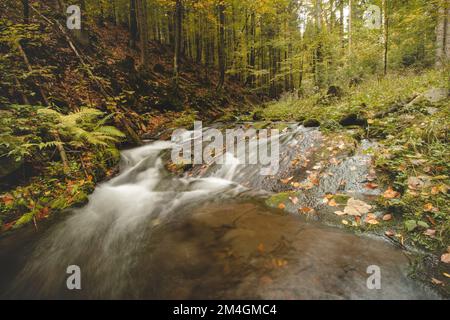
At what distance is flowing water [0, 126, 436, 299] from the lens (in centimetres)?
240

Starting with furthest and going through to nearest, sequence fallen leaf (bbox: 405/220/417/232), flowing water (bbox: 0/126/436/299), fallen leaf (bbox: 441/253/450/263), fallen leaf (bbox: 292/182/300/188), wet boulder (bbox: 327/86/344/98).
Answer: wet boulder (bbox: 327/86/344/98) → fallen leaf (bbox: 292/182/300/188) → fallen leaf (bbox: 405/220/417/232) → fallen leaf (bbox: 441/253/450/263) → flowing water (bbox: 0/126/436/299)

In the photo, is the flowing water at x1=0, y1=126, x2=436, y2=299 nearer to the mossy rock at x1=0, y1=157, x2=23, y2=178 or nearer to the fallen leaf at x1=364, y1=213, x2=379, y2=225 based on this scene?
the fallen leaf at x1=364, y1=213, x2=379, y2=225

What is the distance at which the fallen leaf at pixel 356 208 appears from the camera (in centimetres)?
349

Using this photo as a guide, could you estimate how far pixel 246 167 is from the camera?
18.8 ft

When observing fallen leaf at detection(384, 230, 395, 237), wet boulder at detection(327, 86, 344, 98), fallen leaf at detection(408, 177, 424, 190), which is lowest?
fallen leaf at detection(384, 230, 395, 237)

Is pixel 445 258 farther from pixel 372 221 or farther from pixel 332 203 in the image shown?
pixel 332 203

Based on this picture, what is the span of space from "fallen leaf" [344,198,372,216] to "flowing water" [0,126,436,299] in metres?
0.49

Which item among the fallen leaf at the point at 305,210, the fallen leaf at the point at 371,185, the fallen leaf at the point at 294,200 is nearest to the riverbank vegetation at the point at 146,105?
the fallen leaf at the point at 371,185

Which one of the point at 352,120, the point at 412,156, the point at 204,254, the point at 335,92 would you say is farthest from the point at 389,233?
the point at 335,92

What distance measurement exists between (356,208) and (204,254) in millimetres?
2296

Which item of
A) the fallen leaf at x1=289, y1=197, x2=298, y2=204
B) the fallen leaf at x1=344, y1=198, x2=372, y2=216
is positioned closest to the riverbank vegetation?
the fallen leaf at x1=344, y1=198, x2=372, y2=216

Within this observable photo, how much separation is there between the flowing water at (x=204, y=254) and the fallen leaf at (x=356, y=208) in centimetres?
49

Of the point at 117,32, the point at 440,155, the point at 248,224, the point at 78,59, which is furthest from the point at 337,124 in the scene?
the point at 117,32
